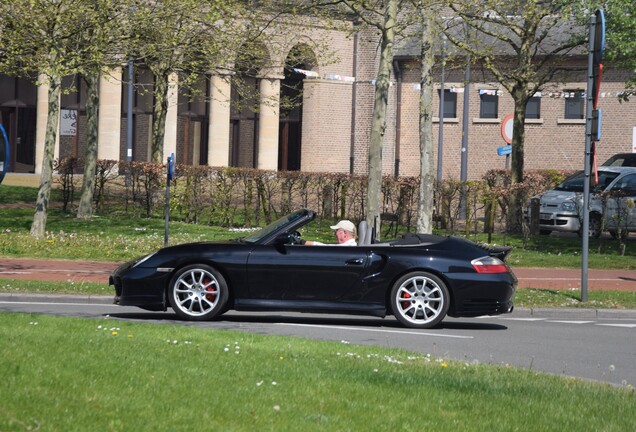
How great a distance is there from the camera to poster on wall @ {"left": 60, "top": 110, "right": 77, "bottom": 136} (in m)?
54.1

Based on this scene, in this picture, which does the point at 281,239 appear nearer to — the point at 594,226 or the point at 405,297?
the point at 405,297

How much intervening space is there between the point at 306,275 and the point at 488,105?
39.7 metres

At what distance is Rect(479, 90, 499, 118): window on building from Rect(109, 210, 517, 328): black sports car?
38.9 meters

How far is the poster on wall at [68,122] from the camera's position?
177 ft

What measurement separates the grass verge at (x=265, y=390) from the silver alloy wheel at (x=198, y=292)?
10.8 ft

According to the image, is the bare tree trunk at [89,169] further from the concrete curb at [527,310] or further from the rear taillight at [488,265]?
the rear taillight at [488,265]

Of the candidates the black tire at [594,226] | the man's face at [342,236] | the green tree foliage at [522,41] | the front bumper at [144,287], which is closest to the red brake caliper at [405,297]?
the man's face at [342,236]

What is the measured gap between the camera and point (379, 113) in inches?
902

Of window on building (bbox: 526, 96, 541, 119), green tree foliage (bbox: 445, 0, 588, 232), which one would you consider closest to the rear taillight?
green tree foliage (bbox: 445, 0, 588, 232)

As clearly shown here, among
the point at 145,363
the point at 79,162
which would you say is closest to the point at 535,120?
the point at 79,162

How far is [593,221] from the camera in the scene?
31375 mm

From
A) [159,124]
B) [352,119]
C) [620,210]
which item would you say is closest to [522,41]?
[620,210]

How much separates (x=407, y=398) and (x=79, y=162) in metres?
24.9

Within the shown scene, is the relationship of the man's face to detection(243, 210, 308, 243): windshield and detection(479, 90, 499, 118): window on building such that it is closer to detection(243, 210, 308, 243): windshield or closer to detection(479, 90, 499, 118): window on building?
detection(243, 210, 308, 243): windshield
